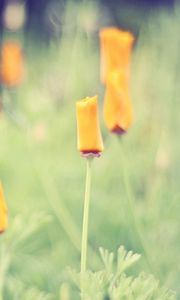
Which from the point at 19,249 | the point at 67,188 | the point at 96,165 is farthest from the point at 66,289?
the point at 96,165

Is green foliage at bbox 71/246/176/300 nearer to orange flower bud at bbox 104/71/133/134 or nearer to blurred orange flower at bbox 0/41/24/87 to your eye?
orange flower bud at bbox 104/71/133/134

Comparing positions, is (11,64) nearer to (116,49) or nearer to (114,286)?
(116,49)

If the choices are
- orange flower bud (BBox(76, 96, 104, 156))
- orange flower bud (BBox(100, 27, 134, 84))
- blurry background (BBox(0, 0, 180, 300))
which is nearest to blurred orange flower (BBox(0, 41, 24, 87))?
blurry background (BBox(0, 0, 180, 300))

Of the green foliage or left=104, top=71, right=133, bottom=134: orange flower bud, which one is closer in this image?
the green foliage

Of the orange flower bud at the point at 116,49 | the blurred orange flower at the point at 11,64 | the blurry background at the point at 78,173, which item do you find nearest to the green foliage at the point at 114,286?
the blurry background at the point at 78,173

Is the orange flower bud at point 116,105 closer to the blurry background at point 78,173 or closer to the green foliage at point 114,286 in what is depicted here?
the blurry background at point 78,173

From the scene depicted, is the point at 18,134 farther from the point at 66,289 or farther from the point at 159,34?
the point at 66,289
